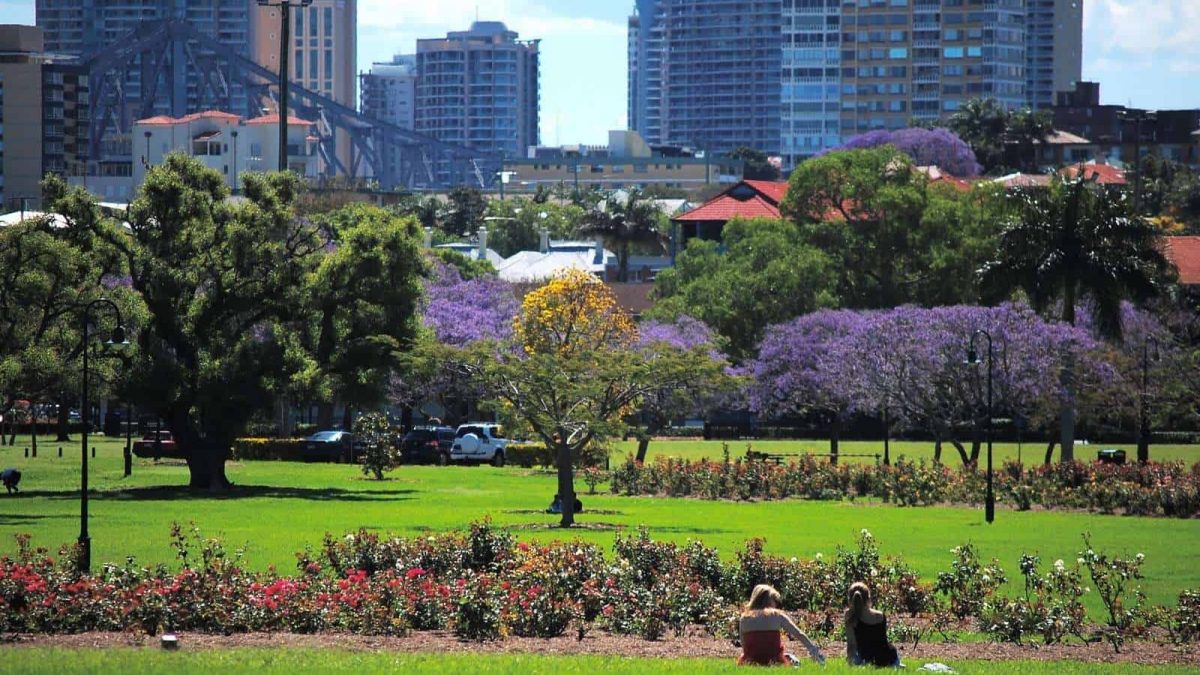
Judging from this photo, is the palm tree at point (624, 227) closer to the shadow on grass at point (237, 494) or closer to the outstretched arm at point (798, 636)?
the shadow on grass at point (237, 494)

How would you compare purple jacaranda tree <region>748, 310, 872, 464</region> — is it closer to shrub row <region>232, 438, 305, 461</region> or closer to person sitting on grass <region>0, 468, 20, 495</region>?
shrub row <region>232, 438, 305, 461</region>

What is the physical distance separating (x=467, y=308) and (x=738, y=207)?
2724 cm

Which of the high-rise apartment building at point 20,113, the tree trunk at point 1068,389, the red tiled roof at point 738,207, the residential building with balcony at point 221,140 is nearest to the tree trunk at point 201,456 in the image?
the tree trunk at point 1068,389

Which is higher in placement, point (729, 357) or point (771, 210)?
point (771, 210)

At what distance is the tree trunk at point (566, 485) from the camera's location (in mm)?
38781

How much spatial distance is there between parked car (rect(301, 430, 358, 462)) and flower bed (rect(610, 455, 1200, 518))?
16.1m

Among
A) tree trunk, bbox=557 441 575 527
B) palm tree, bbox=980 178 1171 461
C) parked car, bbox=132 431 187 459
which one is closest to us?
tree trunk, bbox=557 441 575 527

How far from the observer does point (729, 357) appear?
77.6 meters

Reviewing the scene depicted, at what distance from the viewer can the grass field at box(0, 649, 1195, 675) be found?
698 inches

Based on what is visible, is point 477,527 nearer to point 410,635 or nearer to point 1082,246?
point 410,635

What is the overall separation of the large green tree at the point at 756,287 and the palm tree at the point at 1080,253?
648 inches

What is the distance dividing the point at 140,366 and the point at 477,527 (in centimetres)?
2414

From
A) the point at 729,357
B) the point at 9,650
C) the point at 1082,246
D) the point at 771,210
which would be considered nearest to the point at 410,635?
the point at 9,650

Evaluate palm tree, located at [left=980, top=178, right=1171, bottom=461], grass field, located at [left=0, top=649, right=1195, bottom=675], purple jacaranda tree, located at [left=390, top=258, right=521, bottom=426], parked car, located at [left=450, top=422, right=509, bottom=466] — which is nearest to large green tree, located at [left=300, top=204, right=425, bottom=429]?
purple jacaranda tree, located at [left=390, top=258, right=521, bottom=426]
